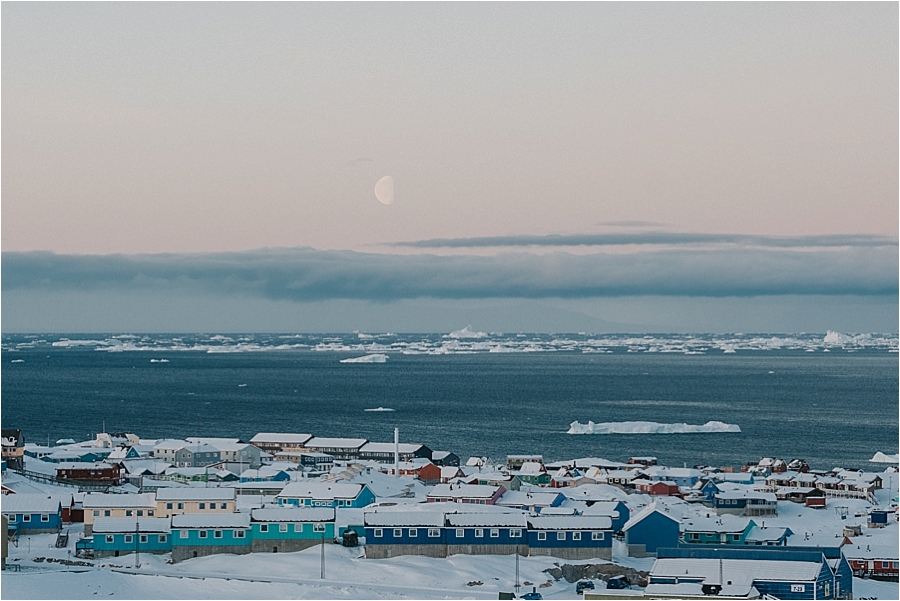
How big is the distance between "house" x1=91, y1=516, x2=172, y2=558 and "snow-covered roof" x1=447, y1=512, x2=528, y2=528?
5.85m

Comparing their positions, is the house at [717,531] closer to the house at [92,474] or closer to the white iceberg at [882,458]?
the house at [92,474]

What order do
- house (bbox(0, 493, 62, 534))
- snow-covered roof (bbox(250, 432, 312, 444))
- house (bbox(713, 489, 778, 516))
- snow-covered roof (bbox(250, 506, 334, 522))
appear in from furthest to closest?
1. snow-covered roof (bbox(250, 432, 312, 444))
2. house (bbox(713, 489, 778, 516))
3. house (bbox(0, 493, 62, 534))
4. snow-covered roof (bbox(250, 506, 334, 522))

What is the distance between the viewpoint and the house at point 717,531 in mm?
25734

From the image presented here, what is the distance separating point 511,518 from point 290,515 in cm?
464

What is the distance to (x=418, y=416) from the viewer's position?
70812 millimetres

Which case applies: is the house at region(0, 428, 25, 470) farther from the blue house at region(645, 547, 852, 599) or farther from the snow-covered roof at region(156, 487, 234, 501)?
the blue house at region(645, 547, 852, 599)

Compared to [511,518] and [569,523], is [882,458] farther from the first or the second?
[511,518]

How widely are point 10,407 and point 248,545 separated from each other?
→ 2373 inches

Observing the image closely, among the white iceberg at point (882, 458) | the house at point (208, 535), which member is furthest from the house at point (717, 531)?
the white iceberg at point (882, 458)

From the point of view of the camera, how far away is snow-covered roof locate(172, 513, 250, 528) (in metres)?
23.3

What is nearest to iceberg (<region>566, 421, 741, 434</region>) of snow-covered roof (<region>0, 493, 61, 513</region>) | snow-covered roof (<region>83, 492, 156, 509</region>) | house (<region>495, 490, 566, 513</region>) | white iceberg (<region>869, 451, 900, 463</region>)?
white iceberg (<region>869, 451, 900, 463</region>)

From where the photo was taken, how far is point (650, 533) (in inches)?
975

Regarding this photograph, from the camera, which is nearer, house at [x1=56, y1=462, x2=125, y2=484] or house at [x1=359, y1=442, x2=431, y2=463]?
house at [x1=56, y1=462, x2=125, y2=484]

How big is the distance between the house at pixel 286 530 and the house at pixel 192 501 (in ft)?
8.91
